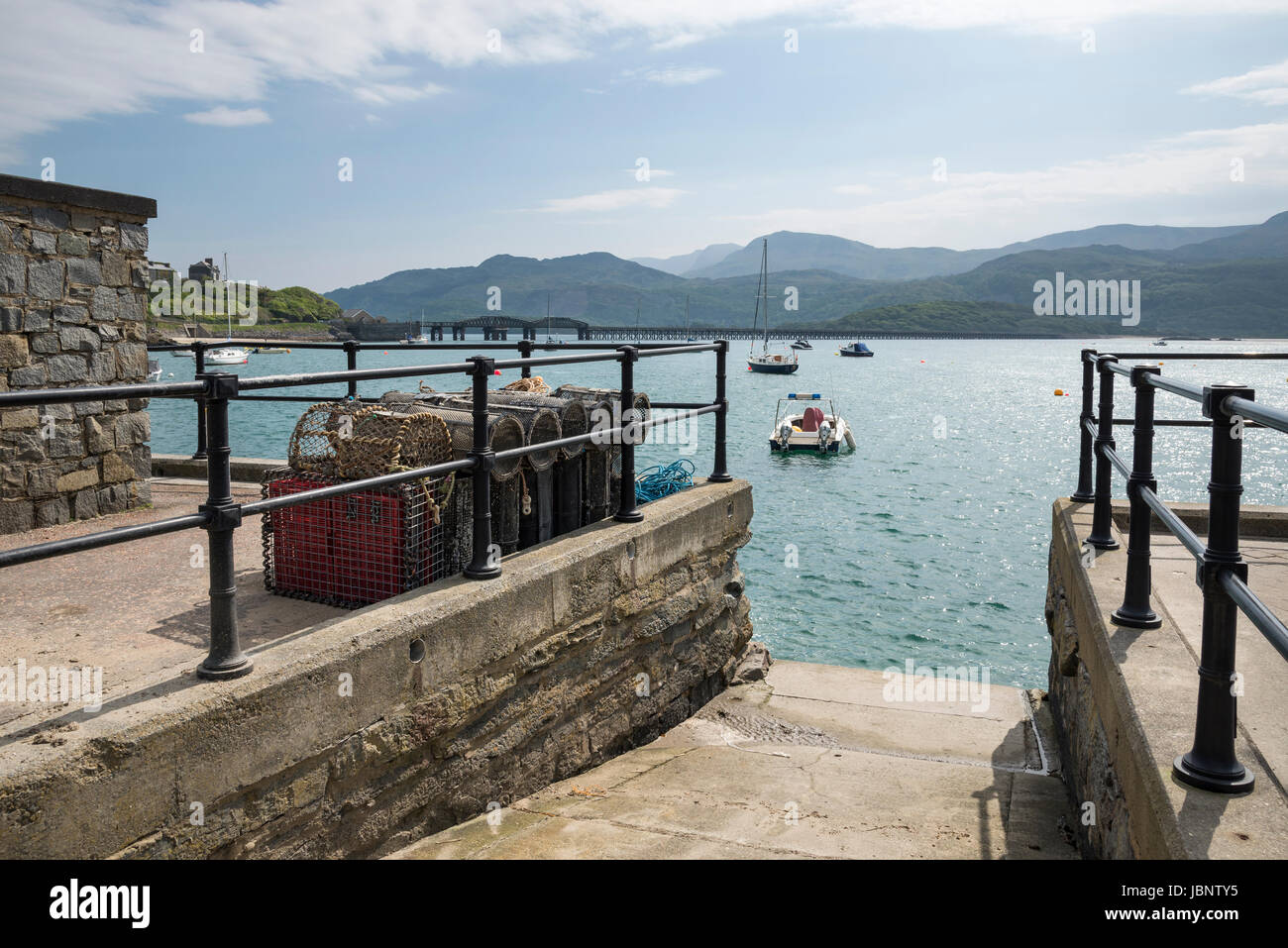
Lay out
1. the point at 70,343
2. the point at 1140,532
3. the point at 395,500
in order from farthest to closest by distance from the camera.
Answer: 1. the point at 70,343
2. the point at 395,500
3. the point at 1140,532

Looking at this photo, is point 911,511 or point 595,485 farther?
point 911,511

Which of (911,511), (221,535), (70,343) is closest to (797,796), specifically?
(221,535)

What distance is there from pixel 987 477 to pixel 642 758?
94.7ft

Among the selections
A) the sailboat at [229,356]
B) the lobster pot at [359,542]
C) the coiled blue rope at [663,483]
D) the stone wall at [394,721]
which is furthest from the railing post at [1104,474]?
the sailboat at [229,356]

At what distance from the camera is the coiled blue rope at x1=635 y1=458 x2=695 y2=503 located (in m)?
6.41

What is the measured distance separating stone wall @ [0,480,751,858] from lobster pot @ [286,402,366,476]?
98 cm

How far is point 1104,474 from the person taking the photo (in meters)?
5.12

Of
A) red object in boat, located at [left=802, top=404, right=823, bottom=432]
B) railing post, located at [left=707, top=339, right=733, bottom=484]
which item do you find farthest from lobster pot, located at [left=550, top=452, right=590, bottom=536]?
red object in boat, located at [left=802, top=404, right=823, bottom=432]

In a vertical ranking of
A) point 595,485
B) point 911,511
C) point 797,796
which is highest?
point 595,485

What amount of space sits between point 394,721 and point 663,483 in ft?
11.1

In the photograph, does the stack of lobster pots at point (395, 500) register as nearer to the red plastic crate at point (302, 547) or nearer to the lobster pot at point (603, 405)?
the red plastic crate at point (302, 547)

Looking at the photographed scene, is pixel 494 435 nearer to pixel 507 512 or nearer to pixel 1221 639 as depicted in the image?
pixel 507 512

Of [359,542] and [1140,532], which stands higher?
[1140,532]
